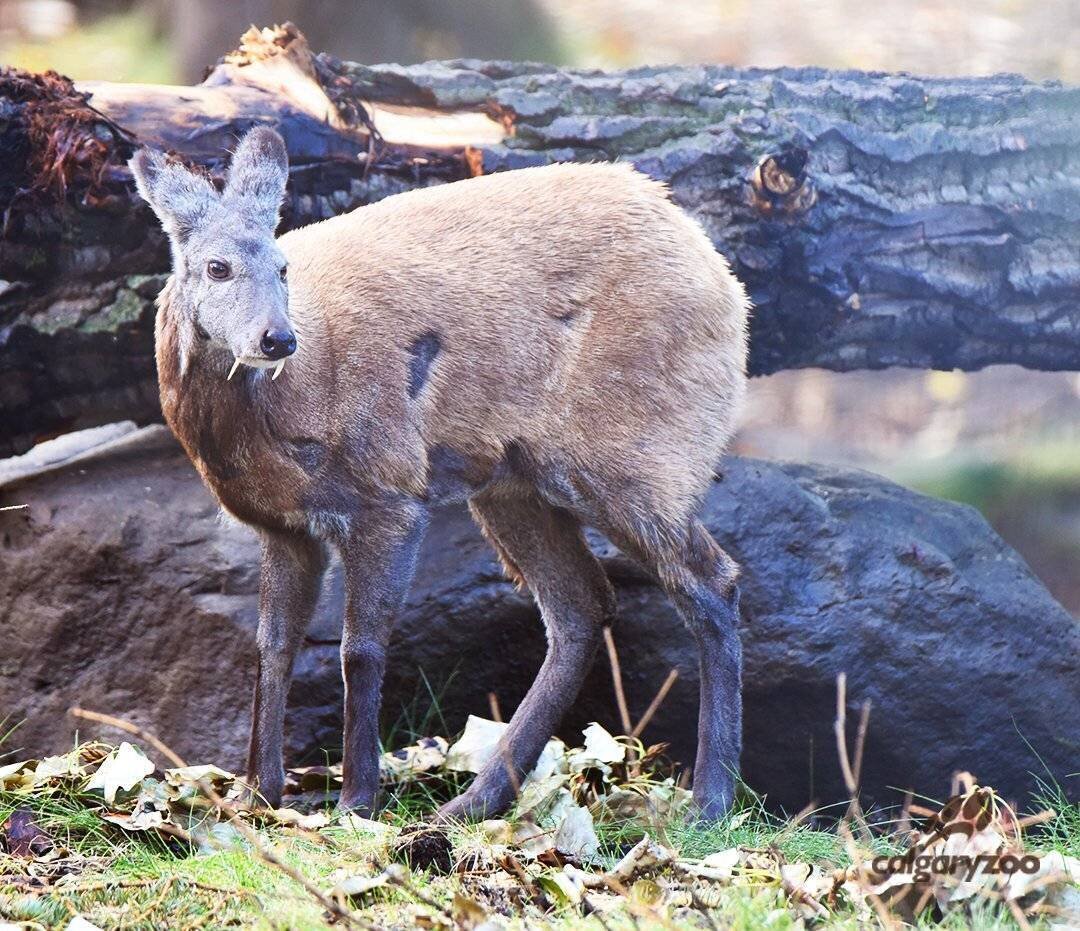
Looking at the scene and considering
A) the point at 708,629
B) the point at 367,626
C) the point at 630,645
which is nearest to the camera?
the point at 367,626

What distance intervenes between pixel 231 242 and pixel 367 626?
1.46 m

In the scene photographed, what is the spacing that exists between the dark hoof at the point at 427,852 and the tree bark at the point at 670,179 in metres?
2.66

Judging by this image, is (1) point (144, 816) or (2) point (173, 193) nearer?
(1) point (144, 816)

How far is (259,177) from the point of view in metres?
5.23

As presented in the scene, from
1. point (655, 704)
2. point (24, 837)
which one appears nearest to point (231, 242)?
point (24, 837)

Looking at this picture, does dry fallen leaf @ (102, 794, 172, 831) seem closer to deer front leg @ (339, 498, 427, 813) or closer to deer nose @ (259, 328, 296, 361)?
deer front leg @ (339, 498, 427, 813)

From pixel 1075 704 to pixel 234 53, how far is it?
183 inches

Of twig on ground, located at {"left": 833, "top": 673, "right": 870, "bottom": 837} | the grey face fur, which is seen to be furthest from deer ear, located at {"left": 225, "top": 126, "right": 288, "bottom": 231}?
twig on ground, located at {"left": 833, "top": 673, "right": 870, "bottom": 837}

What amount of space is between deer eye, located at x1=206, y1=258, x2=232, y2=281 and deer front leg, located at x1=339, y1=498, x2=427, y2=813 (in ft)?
3.26

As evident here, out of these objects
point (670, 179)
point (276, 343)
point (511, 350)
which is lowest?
point (511, 350)

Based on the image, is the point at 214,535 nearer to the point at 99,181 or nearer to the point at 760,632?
the point at 99,181

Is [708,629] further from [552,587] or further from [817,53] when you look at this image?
[817,53]

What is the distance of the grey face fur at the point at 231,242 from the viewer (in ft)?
16.1

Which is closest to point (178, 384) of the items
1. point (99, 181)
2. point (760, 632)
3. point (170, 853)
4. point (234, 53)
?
point (99, 181)
